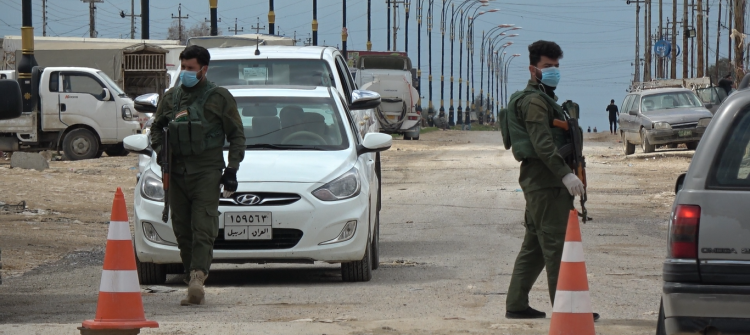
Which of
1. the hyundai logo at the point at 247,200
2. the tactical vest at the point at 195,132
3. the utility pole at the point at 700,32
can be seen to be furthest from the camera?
the utility pole at the point at 700,32

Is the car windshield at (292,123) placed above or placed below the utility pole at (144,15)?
below

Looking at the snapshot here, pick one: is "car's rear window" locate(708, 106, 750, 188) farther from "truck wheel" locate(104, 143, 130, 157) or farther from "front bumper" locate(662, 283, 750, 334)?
"truck wheel" locate(104, 143, 130, 157)

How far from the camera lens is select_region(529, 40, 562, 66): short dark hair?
283 inches

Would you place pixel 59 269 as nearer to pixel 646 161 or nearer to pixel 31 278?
pixel 31 278

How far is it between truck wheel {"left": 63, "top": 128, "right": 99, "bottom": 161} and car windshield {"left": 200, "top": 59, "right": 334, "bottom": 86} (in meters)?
17.6

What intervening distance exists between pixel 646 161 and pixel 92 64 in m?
19.0

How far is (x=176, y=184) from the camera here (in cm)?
823

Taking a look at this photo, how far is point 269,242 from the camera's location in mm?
9242

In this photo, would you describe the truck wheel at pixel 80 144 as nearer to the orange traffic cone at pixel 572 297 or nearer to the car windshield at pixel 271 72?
the car windshield at pixel 271 72

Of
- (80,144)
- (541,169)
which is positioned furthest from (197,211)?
Answer: (80,144)

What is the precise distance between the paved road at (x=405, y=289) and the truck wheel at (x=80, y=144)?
543 inches

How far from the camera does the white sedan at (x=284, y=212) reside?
9.18 metres

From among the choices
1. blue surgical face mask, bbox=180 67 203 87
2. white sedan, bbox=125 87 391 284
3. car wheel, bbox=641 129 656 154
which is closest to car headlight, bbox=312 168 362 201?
white sedan, bbox=125 87 391 284

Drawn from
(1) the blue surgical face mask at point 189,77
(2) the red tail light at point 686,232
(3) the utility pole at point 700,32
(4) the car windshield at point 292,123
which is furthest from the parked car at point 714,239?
(3) the utility pole at point 700,32
